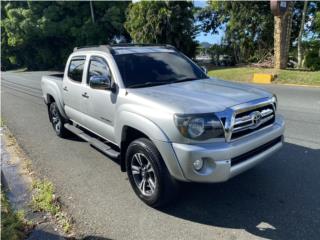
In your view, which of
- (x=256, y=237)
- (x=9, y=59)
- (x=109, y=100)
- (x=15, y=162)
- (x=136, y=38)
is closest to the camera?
Result: (x=256, y=237)

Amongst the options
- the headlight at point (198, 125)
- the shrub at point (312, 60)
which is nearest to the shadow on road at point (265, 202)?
the headlight at point (198, 125)

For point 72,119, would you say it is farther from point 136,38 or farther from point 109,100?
point 136,38

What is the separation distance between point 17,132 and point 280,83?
A: 415 inches

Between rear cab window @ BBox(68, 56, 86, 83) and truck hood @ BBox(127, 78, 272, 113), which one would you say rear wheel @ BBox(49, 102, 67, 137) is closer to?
rear cab window @ BBox(68, 56, 86, 83)

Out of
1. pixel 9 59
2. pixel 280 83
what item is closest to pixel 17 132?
pixel 280 83

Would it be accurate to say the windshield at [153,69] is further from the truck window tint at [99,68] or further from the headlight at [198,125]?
the headlight at [198,125]

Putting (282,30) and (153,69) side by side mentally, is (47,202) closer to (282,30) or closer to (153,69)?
(153,69)

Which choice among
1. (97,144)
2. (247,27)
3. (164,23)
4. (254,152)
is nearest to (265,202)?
(254,152)

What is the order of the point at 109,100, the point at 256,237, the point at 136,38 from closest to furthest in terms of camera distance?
the point at 256,237, the point at 109,100, the point at 136,38

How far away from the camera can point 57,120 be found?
7512mm

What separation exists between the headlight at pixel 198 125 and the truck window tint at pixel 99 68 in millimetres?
1723

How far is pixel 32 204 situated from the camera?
4.45 meters

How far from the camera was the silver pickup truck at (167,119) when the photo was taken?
3.57m

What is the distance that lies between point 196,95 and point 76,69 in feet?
9.43
